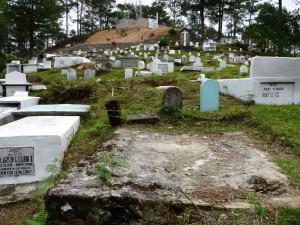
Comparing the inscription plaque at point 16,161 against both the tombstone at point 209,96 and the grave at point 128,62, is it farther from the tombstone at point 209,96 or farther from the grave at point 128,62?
the grave at point 128,62

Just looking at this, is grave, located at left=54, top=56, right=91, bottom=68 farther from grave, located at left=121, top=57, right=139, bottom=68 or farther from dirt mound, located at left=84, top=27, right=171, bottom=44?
dirt mound, located at left=84, top=27, right=171, bottom=44

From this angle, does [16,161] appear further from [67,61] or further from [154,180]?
[67,61]

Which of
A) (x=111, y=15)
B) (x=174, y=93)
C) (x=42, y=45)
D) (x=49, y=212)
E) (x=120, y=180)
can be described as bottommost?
(x=49, y=212)

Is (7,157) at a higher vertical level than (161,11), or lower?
lower

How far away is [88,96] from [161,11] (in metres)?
50.4

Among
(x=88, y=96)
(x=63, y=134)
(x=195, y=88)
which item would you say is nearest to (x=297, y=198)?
(x=63, y=134)

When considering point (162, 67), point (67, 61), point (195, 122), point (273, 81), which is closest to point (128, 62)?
point (162, 67)

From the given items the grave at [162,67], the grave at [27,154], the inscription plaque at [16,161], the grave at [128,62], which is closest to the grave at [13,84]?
the grave at [162,67]

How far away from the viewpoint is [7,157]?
4660 millimetres

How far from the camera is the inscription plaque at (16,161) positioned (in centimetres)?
465

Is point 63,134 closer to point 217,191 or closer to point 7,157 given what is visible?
point 7,157

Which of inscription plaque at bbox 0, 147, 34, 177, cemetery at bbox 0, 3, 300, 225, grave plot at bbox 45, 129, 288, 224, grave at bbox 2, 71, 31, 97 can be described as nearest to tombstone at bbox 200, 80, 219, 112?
cemetery at bbox 0, 3, 300, 225

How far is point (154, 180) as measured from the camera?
3.24 meters

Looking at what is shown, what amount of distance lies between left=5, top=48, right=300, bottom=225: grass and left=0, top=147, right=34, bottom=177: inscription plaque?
51 cm
